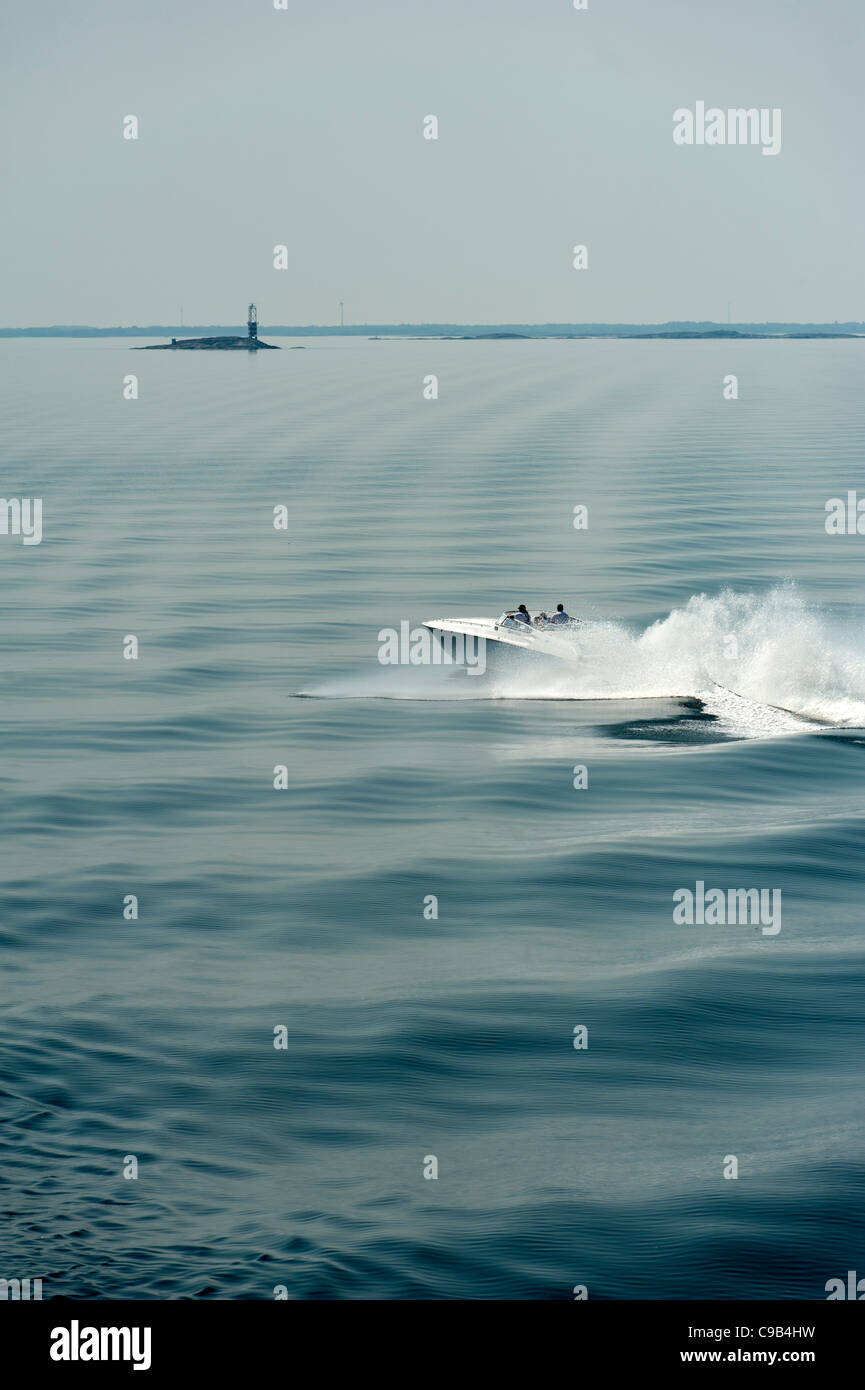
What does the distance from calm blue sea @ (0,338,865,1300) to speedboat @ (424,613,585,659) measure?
0.73 meters

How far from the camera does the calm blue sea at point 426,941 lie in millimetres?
15438

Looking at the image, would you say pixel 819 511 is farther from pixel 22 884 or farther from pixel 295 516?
pixel 22 884

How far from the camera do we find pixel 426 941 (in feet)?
75.8

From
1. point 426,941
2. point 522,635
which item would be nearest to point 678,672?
point 522,635

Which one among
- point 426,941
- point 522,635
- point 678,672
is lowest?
point 426,941

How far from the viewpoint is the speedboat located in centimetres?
4088

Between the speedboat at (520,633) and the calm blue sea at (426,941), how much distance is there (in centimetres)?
73

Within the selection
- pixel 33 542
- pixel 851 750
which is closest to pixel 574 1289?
pixel 851 750

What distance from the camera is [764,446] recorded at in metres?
108

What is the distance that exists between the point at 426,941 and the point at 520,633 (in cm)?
1902

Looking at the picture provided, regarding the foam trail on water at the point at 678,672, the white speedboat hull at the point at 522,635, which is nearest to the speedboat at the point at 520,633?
the white speedboat hull at the point at 522,635

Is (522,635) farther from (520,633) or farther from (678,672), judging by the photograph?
(678,672)

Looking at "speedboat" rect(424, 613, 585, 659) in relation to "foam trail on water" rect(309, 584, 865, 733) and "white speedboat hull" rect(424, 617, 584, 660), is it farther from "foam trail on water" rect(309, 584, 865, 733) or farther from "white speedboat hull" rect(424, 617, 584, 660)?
"foam trail on water" rect(309, 584, 865, 733)
